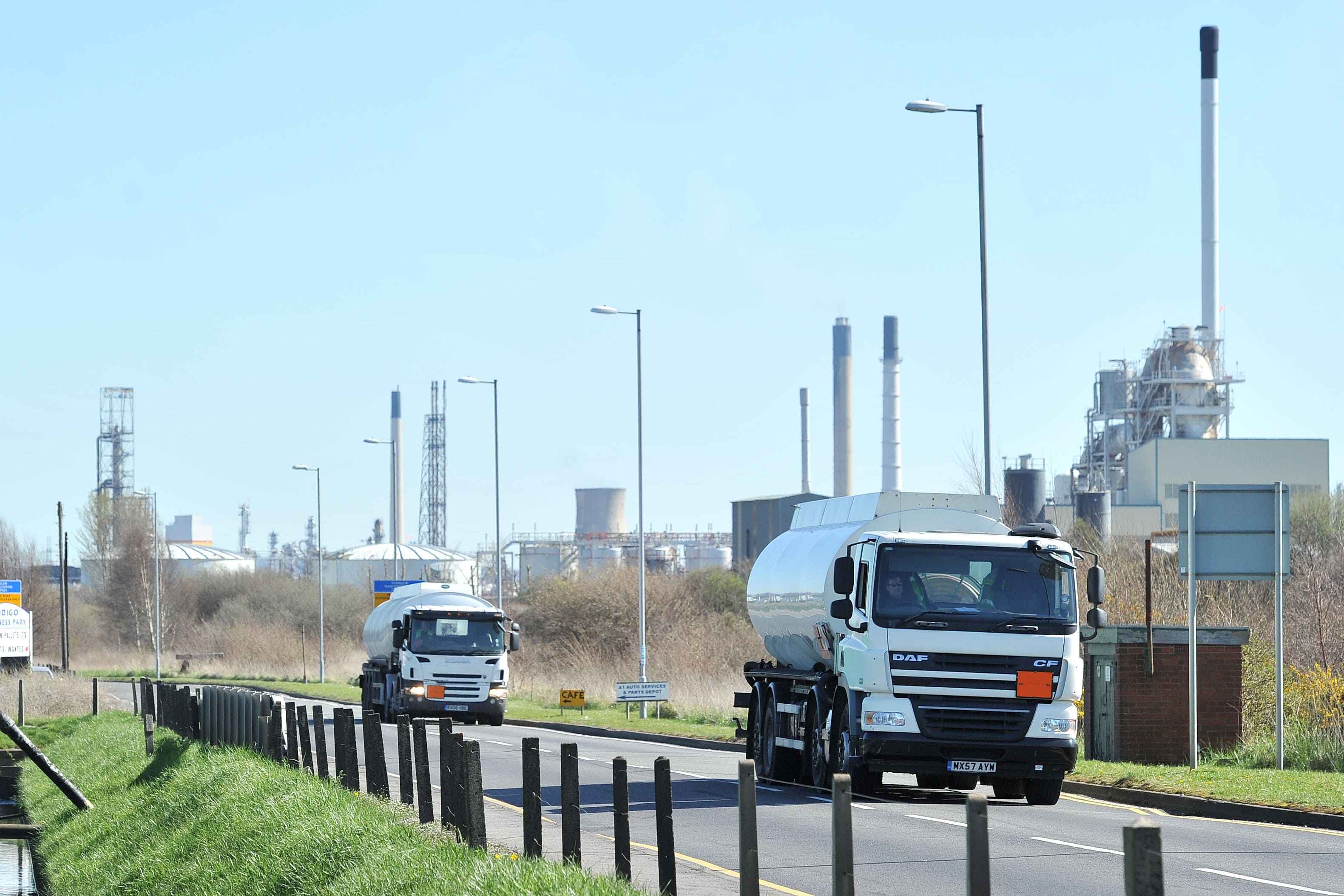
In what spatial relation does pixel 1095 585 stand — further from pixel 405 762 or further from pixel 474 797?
pixel 474 797

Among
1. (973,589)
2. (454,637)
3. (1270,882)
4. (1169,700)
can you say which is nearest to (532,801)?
(1270,882)

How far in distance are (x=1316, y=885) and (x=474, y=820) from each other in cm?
594

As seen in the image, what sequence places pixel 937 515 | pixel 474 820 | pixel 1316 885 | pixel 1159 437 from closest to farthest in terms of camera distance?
pixel 1316 885 < pixel 474 820 < pixel 937 515 < pixel 1159 437

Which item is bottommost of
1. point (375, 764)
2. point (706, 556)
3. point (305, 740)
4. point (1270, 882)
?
point (706, 556)

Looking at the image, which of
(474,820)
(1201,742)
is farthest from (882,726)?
(1201,742)

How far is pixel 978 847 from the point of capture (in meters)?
5.79

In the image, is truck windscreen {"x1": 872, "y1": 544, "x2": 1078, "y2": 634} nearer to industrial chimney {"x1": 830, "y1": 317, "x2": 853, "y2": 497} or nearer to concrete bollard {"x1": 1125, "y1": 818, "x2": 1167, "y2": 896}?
concrete bollard {"x1": 1125, "y1": 818, "x2": 1167, "y2": 896}

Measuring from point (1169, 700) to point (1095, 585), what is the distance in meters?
7.00

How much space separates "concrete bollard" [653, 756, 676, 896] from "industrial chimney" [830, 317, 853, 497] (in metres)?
85.8

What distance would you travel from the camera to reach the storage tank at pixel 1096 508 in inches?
3076

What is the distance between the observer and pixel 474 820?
12.3m

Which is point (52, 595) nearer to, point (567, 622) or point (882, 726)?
point (567, 622)

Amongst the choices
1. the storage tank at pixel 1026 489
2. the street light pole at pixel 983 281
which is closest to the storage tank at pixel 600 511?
the storage tank at pixel 1026 489

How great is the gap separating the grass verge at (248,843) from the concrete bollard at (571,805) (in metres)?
0.27
